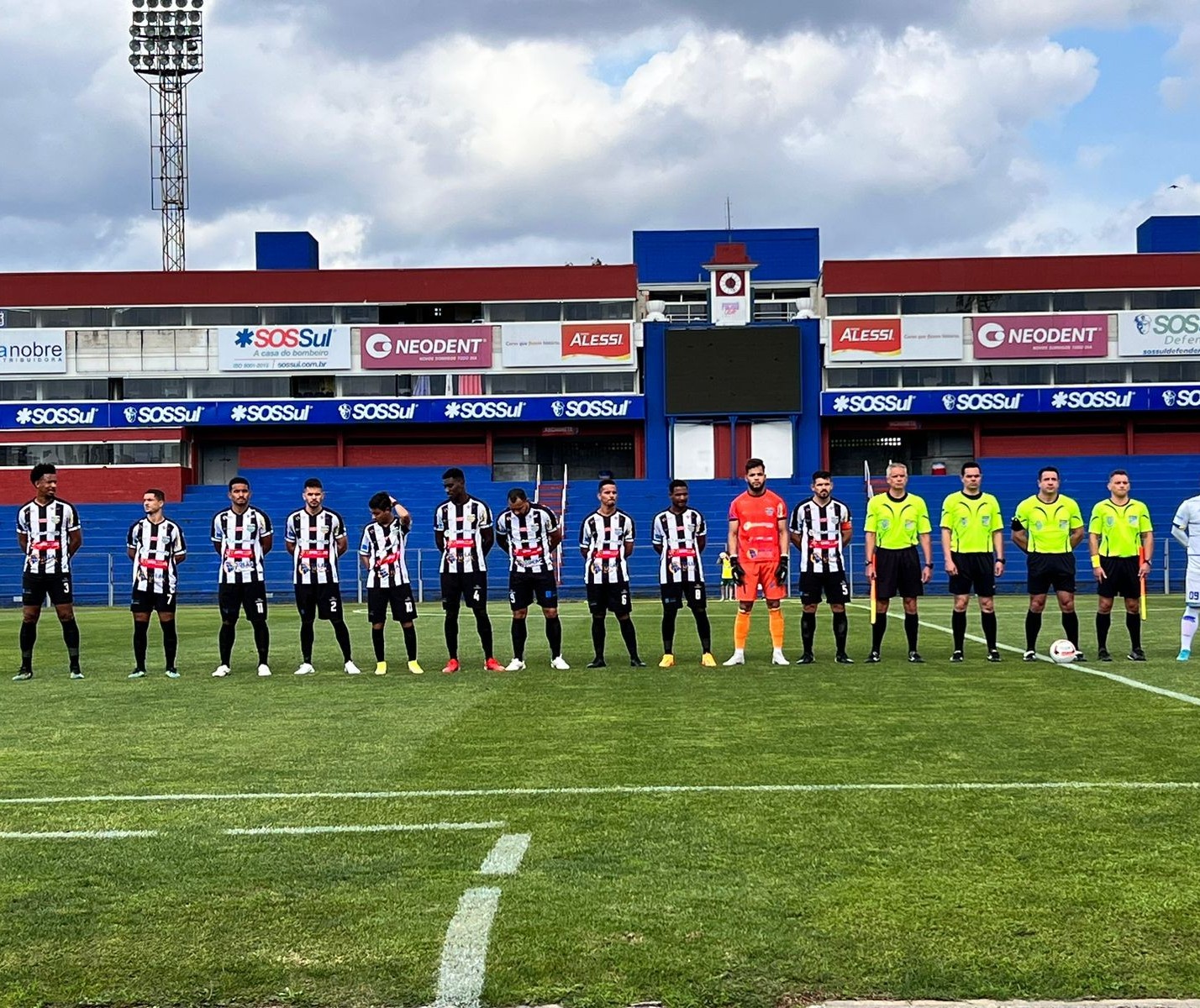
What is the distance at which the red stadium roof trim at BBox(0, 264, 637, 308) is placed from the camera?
47719 millimetres

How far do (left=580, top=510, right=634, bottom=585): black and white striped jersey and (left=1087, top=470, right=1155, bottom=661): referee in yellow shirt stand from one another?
4471mm

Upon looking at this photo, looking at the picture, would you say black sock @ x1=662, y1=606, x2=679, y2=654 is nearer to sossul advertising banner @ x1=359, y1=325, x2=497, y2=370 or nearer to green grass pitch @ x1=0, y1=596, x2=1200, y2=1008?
green grass pitch @ x1=0, y1=596, x2=1200, y2=1008

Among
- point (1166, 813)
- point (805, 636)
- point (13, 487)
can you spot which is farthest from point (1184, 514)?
point (13, 487)

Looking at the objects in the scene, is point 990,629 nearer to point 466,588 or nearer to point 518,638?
point 518,638

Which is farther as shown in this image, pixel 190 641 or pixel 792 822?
pixel 190 641

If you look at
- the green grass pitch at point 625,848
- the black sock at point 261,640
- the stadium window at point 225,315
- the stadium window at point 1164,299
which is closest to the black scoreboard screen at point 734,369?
the stadium window at point 1164,299

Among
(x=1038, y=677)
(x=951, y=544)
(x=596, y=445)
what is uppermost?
(x=596, y=445)

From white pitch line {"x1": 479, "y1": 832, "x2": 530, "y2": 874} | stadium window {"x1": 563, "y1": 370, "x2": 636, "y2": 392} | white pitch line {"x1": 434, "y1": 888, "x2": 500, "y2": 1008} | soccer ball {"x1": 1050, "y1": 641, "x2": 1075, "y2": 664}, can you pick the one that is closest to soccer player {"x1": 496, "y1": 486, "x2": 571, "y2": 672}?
soccer ball {"x1": 1050, "y1": 641, "x2": 1075, "y2": 664}

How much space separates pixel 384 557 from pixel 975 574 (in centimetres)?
577

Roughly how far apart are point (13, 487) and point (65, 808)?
148ft

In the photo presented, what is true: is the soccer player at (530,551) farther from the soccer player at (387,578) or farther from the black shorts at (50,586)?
the black shorts at (50,586)

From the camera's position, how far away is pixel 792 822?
5.43 metres

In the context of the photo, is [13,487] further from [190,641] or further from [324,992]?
[324,992]

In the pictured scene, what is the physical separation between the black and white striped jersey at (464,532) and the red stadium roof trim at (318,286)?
35.3 metres
